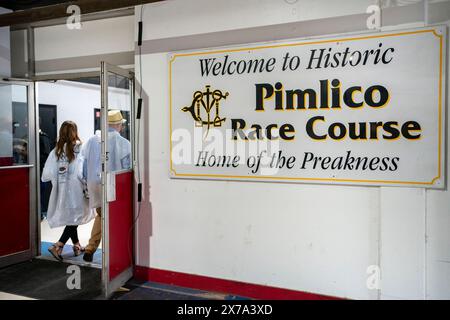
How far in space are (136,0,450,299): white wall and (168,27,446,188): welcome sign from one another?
0.41 ft

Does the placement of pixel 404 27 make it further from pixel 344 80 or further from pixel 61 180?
pixel 61 180

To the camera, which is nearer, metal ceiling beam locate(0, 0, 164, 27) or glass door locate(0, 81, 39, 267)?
metal ceiling beam locate(0, 0, 164, 27)

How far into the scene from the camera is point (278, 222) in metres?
3.03

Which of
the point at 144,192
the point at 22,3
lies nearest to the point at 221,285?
the point at 144,192

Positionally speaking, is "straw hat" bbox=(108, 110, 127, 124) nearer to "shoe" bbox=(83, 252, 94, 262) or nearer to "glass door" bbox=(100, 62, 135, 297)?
"glass door" bbox=(100, 62, 135, 297)

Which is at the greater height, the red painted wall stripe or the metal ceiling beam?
the metal ceiling beam

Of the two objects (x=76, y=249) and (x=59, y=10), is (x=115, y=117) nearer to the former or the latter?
(x=59, y=10)

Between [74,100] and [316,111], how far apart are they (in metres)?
6.33

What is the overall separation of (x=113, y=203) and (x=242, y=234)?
1.15 m

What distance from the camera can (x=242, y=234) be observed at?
315 centimetres

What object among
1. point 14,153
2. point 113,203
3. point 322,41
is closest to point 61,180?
point 14,153

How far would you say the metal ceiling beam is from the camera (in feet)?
10.8

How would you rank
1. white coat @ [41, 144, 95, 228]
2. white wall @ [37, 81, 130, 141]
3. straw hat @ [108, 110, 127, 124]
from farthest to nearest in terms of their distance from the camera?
1. white wall @ [37, 81, 130, 141]
2. white coat @ [41, 144, 95, 228]
3. straw hat @ [108, 110, 127, 124]

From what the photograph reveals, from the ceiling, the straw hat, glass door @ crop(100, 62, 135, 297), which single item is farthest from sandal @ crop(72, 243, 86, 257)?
the ceiling
